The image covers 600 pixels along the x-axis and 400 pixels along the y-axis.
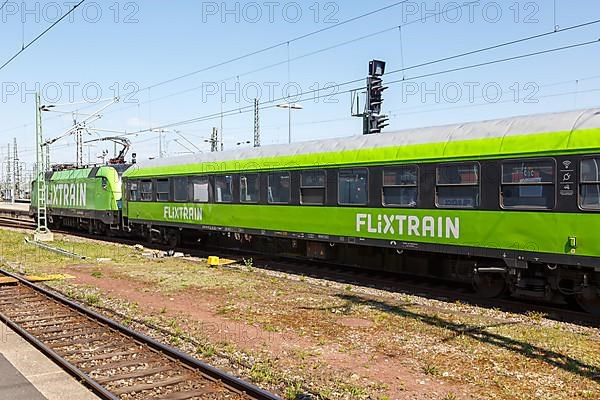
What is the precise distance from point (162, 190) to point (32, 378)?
14.8 meters

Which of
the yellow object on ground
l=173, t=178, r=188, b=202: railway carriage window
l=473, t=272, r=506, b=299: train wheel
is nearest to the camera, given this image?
l=473, t=272, r=506, b=299: train wheel

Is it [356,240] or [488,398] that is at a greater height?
[356,240]

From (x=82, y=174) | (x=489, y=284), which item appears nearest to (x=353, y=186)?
(x=489, y=284)

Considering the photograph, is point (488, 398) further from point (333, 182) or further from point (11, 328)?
point (333, 182)

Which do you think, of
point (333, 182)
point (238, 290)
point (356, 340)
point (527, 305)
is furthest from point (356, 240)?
point (356, 340)

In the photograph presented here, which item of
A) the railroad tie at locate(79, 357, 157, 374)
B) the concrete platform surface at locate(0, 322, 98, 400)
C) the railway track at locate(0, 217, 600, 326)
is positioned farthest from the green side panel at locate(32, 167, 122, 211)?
the railroad tie at locate(79, 357, 157, 374)

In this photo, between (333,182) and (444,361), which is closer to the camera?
(444,361)

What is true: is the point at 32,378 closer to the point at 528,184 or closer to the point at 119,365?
the point at 119,365

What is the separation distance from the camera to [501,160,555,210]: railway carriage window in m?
9.89

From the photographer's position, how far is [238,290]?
1272cm

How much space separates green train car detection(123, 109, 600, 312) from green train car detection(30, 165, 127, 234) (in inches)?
384

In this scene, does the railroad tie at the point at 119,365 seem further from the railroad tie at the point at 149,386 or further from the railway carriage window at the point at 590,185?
the railway carriage window at the point at 590,185

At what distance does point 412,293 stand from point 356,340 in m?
4.16

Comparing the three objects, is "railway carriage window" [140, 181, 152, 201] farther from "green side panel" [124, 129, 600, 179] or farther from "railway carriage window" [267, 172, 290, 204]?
"railway carriage window" [267, 172, 290, 204]
